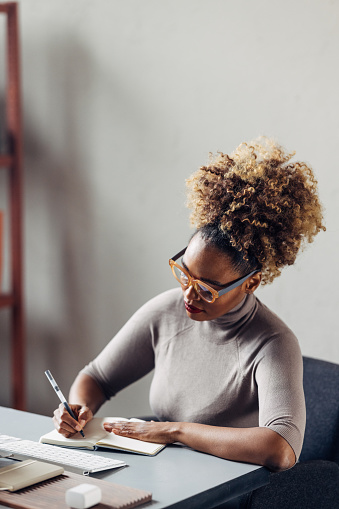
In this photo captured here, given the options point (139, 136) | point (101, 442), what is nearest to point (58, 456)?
point (101, 442)

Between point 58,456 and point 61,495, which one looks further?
point 58,456

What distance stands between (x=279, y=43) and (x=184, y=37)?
0.42m

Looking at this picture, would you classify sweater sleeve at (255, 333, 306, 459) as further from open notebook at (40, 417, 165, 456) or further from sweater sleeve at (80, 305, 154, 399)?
→ sweater sleeve at (80, 305, 154, 399)

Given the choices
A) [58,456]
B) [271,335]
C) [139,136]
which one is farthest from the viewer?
[139,136]

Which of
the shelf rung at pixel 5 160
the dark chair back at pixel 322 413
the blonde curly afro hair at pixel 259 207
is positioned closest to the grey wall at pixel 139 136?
the shelf rung at pixel 5 160

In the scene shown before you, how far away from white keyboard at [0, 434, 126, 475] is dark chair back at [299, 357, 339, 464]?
0.70 metres

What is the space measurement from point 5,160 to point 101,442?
1804mm

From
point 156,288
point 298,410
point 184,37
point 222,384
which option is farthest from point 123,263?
point 298,410

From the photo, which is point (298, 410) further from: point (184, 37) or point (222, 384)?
point (184, 37)

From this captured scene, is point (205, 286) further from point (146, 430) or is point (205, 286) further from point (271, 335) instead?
point (146, 430)

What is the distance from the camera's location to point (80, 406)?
184 cm

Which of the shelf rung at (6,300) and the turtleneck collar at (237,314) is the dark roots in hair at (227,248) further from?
the shelf rung at (6,300)

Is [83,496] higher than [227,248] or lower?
lower

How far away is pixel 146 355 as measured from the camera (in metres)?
2.05
